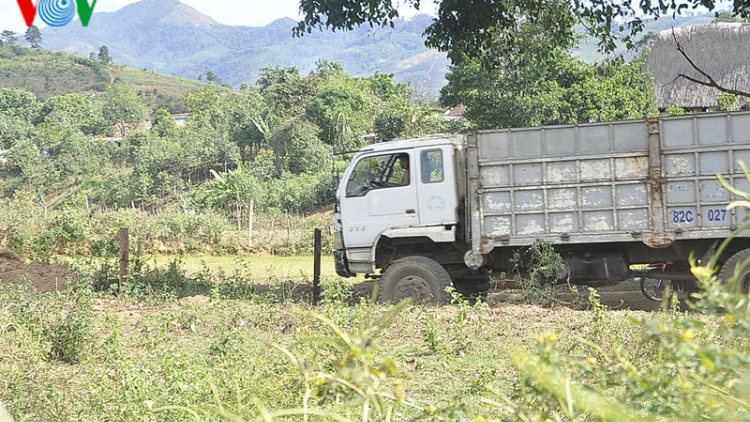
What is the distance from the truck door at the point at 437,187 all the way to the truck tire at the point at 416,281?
0.57 m

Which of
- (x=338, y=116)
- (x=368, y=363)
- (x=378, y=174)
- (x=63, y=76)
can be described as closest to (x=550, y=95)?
(x=378, y=174)

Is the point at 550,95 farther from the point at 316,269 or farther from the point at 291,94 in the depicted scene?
the point at 291,94

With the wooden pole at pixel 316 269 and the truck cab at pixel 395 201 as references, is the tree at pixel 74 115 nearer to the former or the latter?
the wooden pole at pixel 316 269

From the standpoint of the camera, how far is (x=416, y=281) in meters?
10.7

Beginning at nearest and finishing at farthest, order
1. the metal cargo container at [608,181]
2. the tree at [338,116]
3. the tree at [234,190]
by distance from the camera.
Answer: the metal cargo container at [608,181], the tree at [234,190], the tree at [338,116]

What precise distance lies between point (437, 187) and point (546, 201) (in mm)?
1406

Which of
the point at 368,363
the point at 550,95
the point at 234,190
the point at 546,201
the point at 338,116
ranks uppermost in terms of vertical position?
the point at 338,116

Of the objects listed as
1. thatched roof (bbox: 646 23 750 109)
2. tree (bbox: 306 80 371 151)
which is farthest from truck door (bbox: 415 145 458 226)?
tree (bbox: 306 80 371 151)

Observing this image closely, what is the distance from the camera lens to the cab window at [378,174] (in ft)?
35.0

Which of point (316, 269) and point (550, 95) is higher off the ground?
point (550, 95)

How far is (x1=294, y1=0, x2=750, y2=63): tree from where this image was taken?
479 inches

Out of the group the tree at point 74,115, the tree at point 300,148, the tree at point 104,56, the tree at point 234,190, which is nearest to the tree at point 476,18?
the tree at point 234,190

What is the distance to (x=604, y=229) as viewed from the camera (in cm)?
989

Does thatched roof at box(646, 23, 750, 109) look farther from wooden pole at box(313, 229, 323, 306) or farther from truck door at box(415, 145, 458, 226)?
truck door at box(415, 145, 458, 226)
